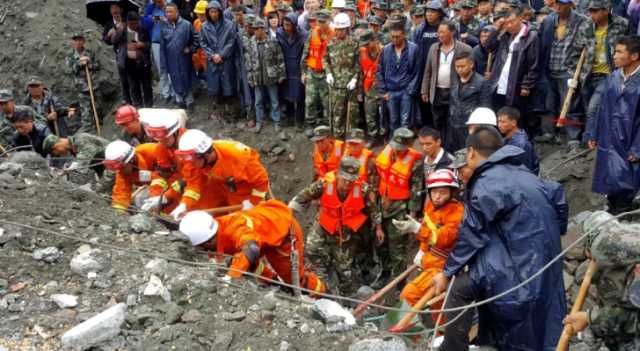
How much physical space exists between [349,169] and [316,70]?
310cm

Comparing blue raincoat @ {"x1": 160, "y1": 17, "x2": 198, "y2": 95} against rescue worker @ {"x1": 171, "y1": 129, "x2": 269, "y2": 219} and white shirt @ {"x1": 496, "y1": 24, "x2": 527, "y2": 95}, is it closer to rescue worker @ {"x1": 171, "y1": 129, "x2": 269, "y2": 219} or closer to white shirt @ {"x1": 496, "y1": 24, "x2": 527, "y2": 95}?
rescue worker @ {"x1": 171, "y1": 129, "x2": 269, "y2": 219}

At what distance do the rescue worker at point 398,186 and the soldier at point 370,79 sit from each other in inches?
73.3

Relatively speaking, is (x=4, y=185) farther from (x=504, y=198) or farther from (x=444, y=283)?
(x=504, y=198)

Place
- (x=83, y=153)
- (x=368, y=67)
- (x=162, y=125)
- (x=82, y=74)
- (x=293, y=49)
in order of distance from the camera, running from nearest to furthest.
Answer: (x=162, y=125), (x=83, y=153), (x=368, y=67), (x=293, y=49), (x=82, y=74)

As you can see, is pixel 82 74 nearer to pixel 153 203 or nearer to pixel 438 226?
pixel 153 203

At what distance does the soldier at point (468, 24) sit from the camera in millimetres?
9000

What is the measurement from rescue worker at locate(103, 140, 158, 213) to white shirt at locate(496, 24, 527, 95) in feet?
14.4

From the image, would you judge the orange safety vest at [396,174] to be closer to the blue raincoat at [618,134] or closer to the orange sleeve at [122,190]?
the blue raincoat at [618,134]

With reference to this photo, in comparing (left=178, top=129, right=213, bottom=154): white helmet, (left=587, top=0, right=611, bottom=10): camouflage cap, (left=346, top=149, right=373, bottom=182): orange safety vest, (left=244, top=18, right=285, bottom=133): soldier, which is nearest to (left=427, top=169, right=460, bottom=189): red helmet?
(left=346, top=149, right=373, bottom=182): orange safety vest

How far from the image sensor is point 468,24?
9234mm

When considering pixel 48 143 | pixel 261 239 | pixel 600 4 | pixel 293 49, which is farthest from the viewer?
pixel 293 49

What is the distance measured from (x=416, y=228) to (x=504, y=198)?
69.4 inches

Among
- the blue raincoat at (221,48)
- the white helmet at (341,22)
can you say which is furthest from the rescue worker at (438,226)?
the blue raincoat at (221,48)

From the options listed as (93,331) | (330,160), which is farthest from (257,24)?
(93,331)
